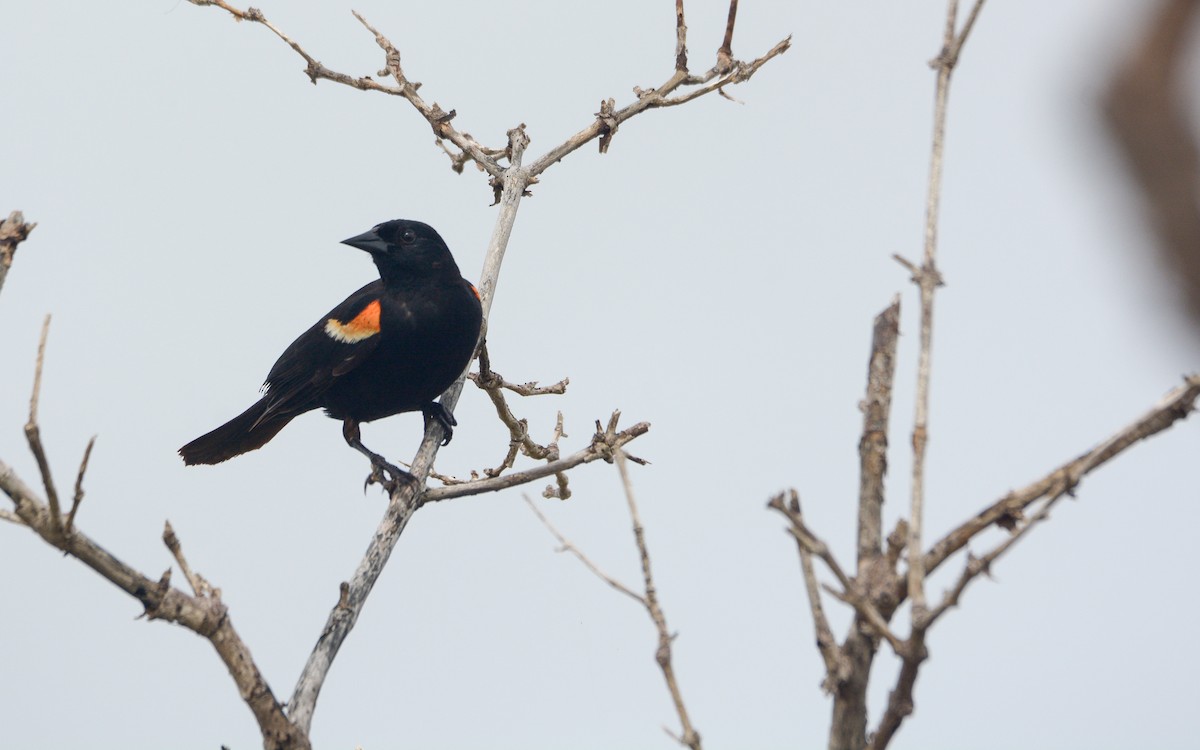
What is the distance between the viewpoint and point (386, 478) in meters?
5.32

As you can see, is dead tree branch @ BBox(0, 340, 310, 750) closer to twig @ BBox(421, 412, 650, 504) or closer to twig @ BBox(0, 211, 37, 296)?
twig @ BBox(0, 211, 37, 296)

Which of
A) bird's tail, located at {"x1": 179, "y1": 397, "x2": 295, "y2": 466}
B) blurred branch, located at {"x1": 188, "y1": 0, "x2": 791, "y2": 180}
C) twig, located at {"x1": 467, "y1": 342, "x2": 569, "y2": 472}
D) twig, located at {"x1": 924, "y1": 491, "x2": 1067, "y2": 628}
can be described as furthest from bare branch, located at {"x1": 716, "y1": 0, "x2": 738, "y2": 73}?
twig, located at {"x1": 924, "y1": 491, "x2": 1067, "y2": 628}

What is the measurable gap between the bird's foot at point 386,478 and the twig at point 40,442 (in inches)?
76.6

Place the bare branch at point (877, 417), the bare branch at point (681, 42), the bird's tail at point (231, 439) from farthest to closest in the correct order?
1. the bird's tail at point (231, 439)
2. the bare branch at point (681, 42)
3. the bare branch at point (877, 417)

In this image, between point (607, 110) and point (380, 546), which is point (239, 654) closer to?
point (380, 546)

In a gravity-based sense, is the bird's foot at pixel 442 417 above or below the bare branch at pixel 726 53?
below

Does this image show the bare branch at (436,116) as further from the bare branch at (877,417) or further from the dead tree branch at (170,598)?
the bare branch at (877,417)

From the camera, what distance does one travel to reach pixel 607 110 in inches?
201

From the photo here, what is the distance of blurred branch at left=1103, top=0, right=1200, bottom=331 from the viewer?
0.58 metres

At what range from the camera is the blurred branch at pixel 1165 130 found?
0.58 metres

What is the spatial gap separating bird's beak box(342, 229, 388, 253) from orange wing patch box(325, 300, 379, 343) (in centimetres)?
26

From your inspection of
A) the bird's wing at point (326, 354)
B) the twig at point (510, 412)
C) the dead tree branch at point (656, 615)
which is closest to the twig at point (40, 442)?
A: the dead tree branch at point (656, 615)

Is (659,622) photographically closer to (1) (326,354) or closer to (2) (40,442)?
(2) (40,442)

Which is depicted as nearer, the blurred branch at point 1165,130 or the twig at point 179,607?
the blurred branch at point 1165,130
